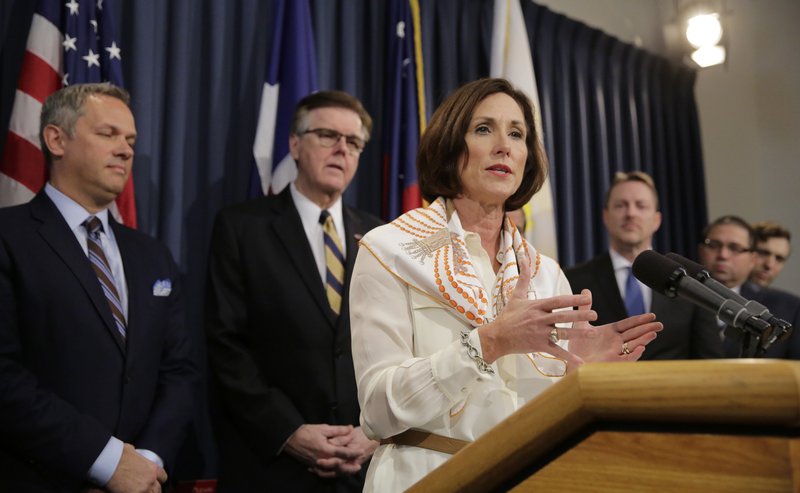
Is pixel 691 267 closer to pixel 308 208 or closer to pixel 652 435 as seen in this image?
pixel 652 435

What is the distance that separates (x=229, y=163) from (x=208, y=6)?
0.69 m

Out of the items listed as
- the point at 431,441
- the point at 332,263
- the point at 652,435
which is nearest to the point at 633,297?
the point at 332,263

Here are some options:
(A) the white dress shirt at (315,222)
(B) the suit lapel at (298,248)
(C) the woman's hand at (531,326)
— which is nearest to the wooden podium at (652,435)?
(C) the woman's hand at (531,326)

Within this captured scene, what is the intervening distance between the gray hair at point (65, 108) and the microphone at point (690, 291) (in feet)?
6.26

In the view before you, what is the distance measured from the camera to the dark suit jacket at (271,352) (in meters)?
2.79

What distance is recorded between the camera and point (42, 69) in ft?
9.50

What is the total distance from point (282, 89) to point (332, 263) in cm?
97

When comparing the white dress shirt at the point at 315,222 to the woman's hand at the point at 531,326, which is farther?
the white dress shirt at the point at 315,222

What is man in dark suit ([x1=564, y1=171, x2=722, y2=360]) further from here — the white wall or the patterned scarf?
the white wall

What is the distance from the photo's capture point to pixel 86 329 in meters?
2.37

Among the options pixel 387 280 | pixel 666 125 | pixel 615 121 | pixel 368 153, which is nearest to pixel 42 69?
pixel 368 153

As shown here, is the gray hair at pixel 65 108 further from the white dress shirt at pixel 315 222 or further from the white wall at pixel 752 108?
the white wall at pixel 752 108

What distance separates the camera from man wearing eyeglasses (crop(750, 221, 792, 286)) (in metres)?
5.00

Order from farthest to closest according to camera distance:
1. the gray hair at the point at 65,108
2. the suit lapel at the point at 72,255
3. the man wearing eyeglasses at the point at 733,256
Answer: the man wearing eyeglasses at the point at 733,256, the gray hair at the point at 65,108, the suit lapel at the point at 72,255
